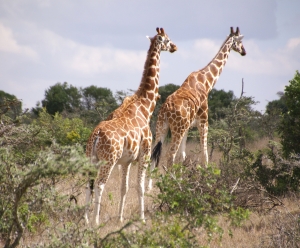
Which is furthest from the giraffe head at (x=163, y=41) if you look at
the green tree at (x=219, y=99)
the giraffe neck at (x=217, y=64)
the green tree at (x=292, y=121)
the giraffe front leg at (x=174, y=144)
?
the green tree at (x=219, y=99)

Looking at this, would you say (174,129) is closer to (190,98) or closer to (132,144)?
(190,98)

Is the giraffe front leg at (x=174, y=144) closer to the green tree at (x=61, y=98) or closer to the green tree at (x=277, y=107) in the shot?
the green tree at (x=277, y=107)

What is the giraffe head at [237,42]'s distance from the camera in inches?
448

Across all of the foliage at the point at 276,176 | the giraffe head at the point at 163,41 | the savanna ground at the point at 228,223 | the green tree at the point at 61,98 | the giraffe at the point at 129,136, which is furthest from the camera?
the green tree at the point at 61,98

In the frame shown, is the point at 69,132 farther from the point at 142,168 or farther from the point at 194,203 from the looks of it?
the point at 194,203

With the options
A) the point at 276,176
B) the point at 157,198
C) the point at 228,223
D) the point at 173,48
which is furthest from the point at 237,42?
the point at 228,223

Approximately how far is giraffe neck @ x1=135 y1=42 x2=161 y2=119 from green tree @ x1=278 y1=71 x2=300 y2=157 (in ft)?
8.14

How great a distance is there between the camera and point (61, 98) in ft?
97.3

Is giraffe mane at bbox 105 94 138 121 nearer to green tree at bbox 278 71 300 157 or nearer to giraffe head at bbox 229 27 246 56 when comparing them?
green tree at bbox 278 71 300 157

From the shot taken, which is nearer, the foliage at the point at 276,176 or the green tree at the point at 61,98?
the foliage at the point at 276,176

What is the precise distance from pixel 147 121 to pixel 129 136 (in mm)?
801

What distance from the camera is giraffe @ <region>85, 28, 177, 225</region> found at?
677 cm

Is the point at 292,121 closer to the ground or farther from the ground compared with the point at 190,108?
closer to the ground

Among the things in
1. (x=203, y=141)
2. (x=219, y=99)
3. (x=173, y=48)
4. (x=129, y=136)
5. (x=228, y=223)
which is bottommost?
(x=228, y=223)
